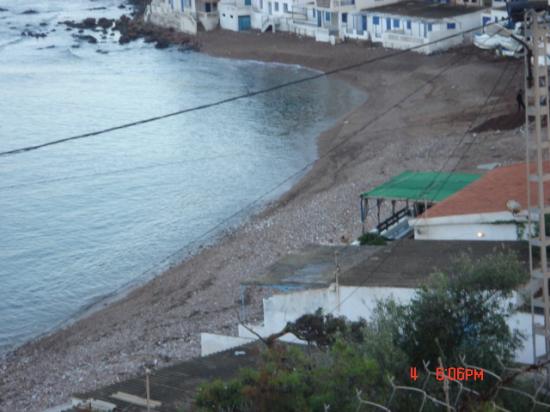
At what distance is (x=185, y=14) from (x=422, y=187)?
114 feet

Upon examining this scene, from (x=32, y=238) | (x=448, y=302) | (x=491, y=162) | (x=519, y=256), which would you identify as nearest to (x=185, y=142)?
(x=32, y=238)

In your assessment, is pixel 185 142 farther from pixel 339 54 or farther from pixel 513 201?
pixel 513 201

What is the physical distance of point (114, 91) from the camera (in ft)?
135

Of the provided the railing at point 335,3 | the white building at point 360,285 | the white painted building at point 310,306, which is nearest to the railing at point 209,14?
the railing at point 335,3

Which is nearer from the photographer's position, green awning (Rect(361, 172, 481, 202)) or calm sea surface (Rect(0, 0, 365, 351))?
green awning (Rect(361, 172, 481, 202))

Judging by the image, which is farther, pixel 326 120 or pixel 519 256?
pixel 326 120

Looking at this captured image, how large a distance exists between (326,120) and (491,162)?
432 inches

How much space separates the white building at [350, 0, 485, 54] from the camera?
3884 cm

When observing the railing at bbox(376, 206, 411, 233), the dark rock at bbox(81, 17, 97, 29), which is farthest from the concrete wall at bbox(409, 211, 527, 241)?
the dark rock at bbox(81, 17, 97, 29)

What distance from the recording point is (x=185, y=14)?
51.1 metres

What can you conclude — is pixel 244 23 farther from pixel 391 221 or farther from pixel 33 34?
pixel 391 221

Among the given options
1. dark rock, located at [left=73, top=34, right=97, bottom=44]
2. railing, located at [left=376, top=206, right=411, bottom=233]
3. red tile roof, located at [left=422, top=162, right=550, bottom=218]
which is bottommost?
dark rock, located at [left=73, top=34, right=97, bottom=44]

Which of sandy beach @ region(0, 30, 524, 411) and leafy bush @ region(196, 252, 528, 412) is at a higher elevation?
leafy bush @ region(196, 252, 528, 412)

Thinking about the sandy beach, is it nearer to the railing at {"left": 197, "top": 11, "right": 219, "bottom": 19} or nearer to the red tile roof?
the red tile roof
